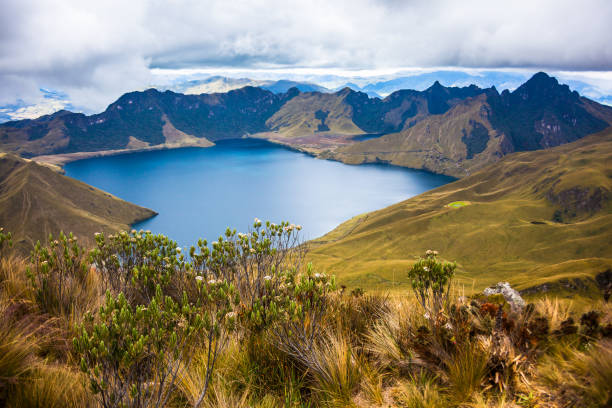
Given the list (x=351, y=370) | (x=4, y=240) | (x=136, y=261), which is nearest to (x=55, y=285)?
(x=136, y=261)

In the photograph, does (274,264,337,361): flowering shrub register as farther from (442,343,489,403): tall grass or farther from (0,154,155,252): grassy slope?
(0,154,155,252): grassy slope

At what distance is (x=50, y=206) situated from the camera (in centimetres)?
15475

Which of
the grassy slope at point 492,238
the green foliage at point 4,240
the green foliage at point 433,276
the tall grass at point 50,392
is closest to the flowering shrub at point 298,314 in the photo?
the green foliage at point 433,276

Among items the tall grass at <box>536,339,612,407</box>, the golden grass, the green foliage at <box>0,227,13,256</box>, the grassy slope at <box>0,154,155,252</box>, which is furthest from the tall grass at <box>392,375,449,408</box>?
A: the grassy slope at <box>0,154,155,252</box>

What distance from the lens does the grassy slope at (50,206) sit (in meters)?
143

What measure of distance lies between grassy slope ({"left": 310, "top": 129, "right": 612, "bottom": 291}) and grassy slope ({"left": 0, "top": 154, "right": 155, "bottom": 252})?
100952 mm

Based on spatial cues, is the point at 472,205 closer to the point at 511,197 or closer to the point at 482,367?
the point at 511,197

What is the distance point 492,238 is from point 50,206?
636 ft

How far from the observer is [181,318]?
5.93 m

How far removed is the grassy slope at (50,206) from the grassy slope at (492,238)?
101m

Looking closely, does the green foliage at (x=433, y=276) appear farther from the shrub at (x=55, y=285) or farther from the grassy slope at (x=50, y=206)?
the grassy slope at (x=50, y=206)

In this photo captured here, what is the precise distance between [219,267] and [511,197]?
223825 millimetres

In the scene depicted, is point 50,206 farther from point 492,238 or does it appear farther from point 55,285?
point 492,238

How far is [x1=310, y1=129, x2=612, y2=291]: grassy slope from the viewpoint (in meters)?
109
